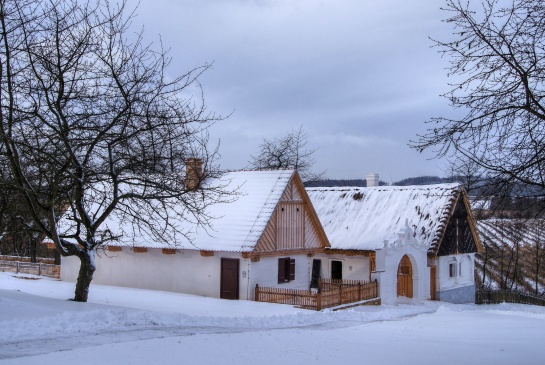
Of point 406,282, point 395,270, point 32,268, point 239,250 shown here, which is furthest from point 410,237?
point 32,268

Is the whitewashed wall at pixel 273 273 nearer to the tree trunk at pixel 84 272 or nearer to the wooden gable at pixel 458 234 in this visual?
the wooden gable at pixel 458 234

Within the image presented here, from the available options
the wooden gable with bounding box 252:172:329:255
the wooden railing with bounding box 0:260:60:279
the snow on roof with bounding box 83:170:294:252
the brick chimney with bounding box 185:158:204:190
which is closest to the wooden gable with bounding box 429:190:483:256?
the wooden gable with bounding box 252:172:329:255

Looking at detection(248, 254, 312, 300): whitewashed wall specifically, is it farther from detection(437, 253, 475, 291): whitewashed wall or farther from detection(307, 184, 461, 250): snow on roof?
detection(437, 253, 475, 291): whitewashed wall

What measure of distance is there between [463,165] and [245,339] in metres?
6.65

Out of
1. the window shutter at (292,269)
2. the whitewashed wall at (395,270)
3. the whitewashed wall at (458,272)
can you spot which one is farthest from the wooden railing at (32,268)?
the whitewashed wall at (458,272)

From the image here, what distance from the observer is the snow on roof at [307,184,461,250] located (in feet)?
114

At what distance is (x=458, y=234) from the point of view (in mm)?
36250

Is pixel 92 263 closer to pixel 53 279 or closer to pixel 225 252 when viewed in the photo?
pixel 225 252

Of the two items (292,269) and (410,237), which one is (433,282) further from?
(292,269)

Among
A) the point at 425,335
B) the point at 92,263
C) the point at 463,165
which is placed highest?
the point at 463,165

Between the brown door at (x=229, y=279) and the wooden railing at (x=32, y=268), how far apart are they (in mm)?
12843

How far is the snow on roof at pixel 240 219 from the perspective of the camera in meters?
27.0

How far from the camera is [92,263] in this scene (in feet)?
59.8

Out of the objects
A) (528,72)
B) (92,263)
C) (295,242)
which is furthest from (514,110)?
(295,242)
